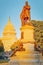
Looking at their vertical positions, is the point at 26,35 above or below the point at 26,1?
below

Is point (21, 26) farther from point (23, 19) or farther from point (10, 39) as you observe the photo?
point (10, 39)

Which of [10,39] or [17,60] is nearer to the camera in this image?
[17,60]

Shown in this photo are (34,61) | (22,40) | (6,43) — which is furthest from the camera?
(6,43)

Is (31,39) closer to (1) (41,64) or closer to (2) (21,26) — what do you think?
(2) (21,26)

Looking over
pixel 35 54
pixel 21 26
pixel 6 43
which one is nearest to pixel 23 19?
pixel 21 26

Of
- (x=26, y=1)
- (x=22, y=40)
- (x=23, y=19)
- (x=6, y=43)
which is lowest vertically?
(x=6, y=43)

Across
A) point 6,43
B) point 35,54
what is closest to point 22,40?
point 35,54

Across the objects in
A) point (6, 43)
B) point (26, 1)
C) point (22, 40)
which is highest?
Result: point (26, 1)

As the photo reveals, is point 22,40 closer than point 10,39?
Yes

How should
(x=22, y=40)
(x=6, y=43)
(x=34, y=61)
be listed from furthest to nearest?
(x=6, y=43)
(x=22, y=40)
(x=34, y=61)

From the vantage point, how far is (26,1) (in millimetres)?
22547

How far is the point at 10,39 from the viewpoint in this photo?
3772 inches

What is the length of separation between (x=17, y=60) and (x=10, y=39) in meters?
76.0

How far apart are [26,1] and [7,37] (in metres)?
74.5
